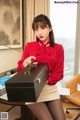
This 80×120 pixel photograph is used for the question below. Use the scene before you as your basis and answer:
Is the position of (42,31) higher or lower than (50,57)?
higher

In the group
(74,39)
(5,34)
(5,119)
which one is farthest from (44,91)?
(74,39)

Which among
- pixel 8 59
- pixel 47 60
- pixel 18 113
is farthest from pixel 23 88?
pixel 18 113

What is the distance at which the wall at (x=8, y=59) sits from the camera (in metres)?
2.85

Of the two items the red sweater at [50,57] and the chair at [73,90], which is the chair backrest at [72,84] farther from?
the red sweater at [50,57]

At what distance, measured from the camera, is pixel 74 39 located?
3.58 meters

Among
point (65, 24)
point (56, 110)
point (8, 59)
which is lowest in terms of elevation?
point (56, 110)

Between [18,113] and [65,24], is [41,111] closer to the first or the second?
[18,113]

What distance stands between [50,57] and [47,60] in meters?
0.04

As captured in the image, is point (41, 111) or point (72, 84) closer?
point (41, 111)

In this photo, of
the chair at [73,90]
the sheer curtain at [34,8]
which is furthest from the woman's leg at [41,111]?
the sheer curtain at [34,8]

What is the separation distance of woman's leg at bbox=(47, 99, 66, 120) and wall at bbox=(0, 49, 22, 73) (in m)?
1.32

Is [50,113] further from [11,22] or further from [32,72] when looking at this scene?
[11,22]

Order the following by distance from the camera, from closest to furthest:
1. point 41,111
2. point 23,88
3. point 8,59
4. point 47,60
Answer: point 23,88, point 41,111, point 47,60, point 8,59

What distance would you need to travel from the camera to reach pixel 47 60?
1694 millimetres
